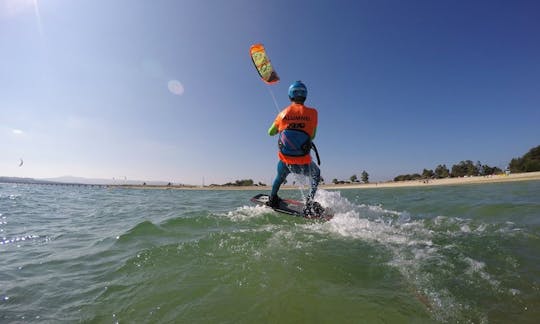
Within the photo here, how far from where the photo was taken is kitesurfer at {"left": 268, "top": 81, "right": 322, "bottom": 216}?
7.24 metres

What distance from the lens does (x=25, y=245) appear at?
5410mm

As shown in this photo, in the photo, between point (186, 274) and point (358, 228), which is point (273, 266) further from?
point (358, 228)

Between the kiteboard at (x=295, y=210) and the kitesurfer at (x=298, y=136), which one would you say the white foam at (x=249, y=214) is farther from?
the kitesurfer at (x=298, y=136)

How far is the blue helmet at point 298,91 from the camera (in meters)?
7.45

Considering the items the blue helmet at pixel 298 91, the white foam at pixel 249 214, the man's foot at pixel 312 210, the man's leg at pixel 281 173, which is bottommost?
the white foam at pixel 249 214

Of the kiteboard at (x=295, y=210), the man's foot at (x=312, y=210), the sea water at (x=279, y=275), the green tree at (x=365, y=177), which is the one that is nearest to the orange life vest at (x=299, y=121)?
the man's foot at (x=312, y=210)

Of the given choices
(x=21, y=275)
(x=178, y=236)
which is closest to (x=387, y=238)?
(x=178, y=236)

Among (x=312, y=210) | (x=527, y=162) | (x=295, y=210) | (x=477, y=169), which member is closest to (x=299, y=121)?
(x=312, y=210)

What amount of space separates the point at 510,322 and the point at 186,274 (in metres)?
3.23

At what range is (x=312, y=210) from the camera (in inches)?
293

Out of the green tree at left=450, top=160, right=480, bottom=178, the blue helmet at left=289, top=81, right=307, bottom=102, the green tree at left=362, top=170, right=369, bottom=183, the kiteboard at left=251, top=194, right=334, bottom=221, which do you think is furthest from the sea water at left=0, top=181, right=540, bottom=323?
the green tree at left=362, top=170, right=369, bottom=183

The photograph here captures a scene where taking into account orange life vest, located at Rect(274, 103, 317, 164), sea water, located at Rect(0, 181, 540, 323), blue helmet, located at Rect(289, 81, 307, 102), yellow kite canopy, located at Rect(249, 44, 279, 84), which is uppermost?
yellow kite canopy, located at Rect(249, 44, 279, 84)

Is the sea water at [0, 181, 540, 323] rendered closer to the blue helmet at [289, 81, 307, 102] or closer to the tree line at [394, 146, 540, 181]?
the blue helmet at [289, 81, 307, 102]

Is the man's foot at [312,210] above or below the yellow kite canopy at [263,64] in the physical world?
below
